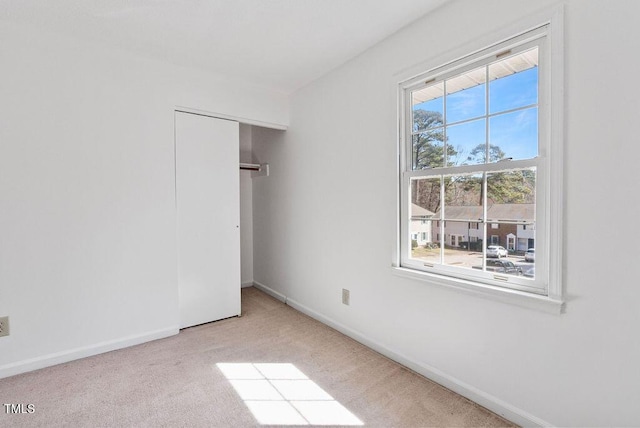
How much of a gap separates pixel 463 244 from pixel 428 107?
0.97m

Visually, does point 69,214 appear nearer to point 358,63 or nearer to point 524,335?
point 358,63

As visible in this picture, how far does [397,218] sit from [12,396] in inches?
106

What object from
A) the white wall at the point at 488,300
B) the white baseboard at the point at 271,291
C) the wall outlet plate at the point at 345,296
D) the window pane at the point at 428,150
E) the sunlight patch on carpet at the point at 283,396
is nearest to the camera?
the white wall at the point at 488,300

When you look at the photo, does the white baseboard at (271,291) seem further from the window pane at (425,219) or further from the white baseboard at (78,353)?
the window pane at (425,219)

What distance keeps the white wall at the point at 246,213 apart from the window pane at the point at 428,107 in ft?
8.29

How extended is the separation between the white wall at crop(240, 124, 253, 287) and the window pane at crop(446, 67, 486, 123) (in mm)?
2796

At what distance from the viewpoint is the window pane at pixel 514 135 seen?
5.23 ft

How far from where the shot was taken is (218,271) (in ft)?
9.91

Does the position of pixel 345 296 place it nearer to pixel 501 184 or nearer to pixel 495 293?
pixel 495 293

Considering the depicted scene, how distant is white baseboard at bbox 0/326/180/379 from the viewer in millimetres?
2078

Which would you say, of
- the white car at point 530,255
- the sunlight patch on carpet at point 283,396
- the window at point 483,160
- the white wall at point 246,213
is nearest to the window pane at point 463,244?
the window at point 483,160

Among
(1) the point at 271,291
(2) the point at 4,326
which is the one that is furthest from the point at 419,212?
(2) the point at 4,326

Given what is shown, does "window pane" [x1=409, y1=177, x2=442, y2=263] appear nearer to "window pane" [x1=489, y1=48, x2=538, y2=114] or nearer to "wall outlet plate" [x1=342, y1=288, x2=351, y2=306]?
"window pane" [x1=489, y1=48, x2=538, y2=114]

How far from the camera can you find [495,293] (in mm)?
1651
